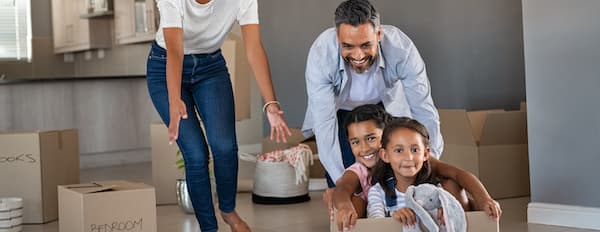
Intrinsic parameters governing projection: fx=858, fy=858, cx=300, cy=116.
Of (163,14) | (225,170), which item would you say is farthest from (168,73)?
(225,170)

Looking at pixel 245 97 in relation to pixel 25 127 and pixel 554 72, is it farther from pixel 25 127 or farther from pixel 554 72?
Result: pixel 25 127

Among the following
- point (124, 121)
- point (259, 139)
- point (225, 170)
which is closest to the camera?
point (225, 170)

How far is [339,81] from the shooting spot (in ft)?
8.67

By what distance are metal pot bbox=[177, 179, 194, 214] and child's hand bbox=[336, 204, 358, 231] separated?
172cm

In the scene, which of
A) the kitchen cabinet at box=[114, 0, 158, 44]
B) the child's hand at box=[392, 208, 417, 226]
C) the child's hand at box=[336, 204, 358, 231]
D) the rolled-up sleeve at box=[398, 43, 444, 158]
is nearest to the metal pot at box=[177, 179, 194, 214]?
the rolled-up sleeve at box=[398, 43, 444, 158]

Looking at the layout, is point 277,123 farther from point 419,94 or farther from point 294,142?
point 294,142

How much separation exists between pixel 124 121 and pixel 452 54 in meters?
3.18

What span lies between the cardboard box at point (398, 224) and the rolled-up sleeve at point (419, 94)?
21.1 inches

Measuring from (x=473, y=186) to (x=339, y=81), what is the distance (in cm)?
60

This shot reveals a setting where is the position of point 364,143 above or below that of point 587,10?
below

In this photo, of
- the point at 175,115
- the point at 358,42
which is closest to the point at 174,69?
the point at 175,115

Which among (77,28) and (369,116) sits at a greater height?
(77,28)

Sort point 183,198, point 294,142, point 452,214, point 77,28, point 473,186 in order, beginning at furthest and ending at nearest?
point 77,28 → point 294,142 → point 183,198 → point 473,186 → point 452,214

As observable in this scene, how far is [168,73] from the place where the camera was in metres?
2.55
